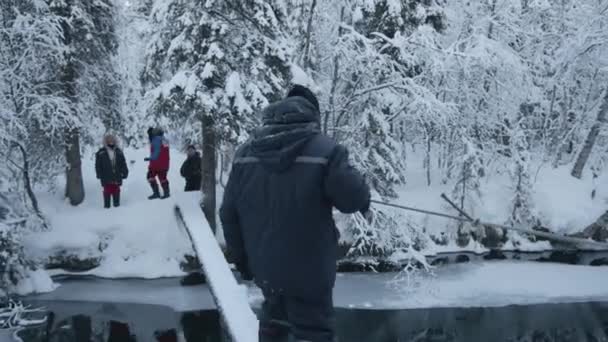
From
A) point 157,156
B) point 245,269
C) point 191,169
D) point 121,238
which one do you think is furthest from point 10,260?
point 245,269

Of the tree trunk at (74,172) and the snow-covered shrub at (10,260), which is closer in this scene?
the snow-covered shrub at (10,260)

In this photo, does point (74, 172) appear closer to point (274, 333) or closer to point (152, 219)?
point (152, 219)

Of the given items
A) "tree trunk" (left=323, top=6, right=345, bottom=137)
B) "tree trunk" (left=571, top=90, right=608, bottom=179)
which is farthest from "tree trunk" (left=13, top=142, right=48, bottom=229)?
"tree trunk" (left=571, top=90, right=608, bottom=179)

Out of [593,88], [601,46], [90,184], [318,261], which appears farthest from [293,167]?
[593,88]

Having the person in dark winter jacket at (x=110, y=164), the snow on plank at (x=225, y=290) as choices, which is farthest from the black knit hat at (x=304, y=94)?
the person in dark winter jacket at (x=110, y=164)

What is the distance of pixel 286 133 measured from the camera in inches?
87.6

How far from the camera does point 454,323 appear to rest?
1048 centimetres

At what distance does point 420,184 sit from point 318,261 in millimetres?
15752

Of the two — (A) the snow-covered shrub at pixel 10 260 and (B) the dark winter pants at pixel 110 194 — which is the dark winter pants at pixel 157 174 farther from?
(A) the snow-covered shrub at pixel 10 260

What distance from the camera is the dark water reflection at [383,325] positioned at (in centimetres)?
928

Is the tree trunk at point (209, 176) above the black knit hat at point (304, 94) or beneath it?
beneath

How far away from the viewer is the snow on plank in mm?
3867

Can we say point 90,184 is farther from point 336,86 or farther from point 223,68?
point 336,86

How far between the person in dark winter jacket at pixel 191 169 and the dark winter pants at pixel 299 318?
10.7 meters
